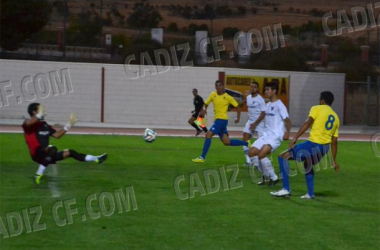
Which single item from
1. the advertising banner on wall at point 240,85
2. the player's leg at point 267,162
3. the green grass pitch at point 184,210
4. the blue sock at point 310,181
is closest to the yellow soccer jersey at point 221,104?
the green grass pitch at point 184,210

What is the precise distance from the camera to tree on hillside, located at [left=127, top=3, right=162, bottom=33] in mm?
74688

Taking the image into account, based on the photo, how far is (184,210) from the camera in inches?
441

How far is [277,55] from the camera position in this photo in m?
52.7

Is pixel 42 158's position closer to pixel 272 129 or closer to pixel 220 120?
pixel 272 129

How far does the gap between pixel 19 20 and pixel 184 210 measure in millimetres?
46628

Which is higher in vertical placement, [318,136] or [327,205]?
→ [318,136]

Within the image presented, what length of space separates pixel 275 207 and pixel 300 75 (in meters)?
28.5

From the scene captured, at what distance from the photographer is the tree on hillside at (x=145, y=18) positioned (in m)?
74.7

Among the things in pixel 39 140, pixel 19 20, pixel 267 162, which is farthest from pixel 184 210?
pixel 19 20

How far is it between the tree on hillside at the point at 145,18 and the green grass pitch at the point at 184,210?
57.3m

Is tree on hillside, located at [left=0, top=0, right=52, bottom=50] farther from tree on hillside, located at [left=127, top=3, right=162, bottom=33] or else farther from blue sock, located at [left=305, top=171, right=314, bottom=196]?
blue sock, located at [left=305, top=171, right=314, bottom=196]

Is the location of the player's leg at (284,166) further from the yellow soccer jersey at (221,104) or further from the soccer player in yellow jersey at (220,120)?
the yellow soccer jersey at (221,104)

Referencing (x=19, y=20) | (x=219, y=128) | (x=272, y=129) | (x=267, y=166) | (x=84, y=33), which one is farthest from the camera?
(x=84, y=33)

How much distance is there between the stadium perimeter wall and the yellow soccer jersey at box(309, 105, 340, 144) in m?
24.8
